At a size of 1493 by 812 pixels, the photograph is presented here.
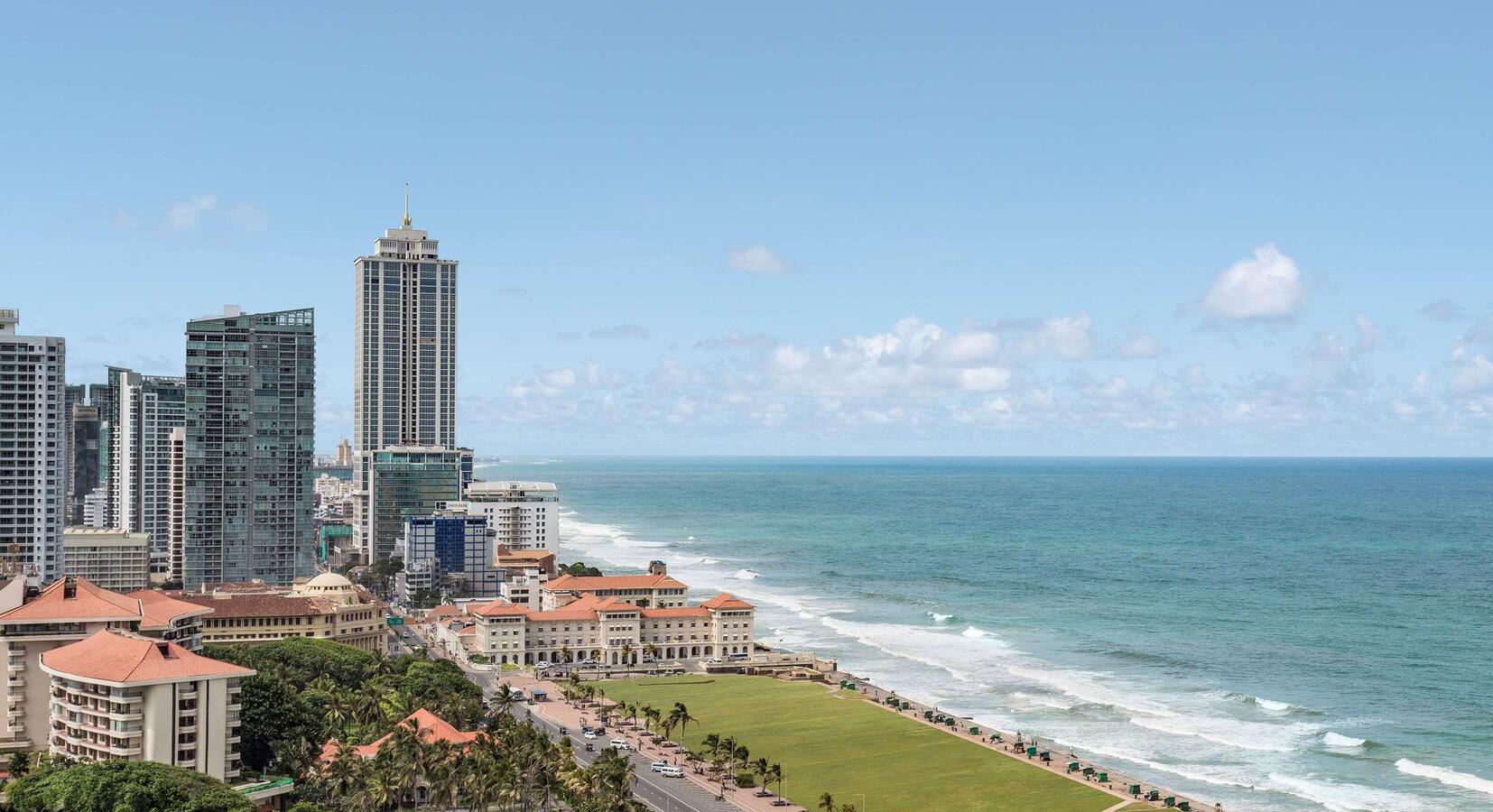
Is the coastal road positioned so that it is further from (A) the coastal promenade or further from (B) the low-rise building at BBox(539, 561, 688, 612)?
(B) the low-rise building at BBox(539, 561, 688, 612)

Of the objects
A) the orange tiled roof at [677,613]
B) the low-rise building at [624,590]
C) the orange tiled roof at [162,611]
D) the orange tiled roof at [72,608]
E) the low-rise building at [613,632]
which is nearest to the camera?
the orange tiled roof at [72,608]

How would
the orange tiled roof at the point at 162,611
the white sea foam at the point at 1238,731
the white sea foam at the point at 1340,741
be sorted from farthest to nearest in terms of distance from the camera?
1. the white sea foam at the point at 1238,731
2. the white sea foam at the point at 1340,741
3. the orange tiled roof at the point at 162,611

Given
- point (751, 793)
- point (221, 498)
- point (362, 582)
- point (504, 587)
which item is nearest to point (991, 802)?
point (751, 793)

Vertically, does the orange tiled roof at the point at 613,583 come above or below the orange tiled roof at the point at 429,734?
above

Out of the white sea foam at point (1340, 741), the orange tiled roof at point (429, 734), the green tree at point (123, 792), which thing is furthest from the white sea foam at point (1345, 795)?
the green tree at point (123, 792)

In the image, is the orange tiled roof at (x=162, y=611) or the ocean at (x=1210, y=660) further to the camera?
the ocean at (x=1210, y=660)

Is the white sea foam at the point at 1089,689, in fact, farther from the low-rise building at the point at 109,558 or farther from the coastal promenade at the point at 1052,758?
the low-rise building at the point at 109,558

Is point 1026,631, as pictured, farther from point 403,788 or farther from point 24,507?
point 24,507

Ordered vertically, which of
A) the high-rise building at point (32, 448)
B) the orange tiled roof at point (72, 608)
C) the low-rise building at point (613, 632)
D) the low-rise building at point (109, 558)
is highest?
the high-rise building at point (32, 448)
